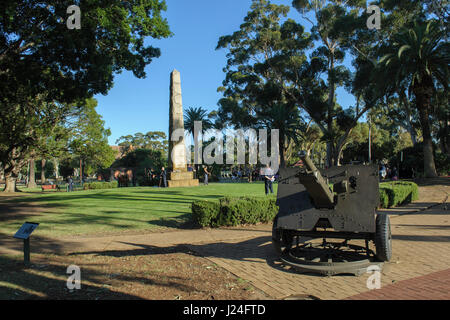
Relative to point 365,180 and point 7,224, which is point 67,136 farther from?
point 365,180

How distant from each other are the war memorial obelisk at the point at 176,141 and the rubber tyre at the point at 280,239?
17159mm

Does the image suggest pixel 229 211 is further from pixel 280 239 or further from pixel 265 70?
pixel 265 70

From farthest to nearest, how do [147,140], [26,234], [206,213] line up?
[147,140] → [206,213] → [26,234]

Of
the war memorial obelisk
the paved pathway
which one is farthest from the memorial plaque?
the war memorial obelisk

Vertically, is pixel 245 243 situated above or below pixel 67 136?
below

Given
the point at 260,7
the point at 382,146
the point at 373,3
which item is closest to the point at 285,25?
the point at 260,7

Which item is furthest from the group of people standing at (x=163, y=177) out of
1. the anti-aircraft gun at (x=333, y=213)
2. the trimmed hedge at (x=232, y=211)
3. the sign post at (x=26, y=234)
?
the anti-aircraft gun at (x=333, y=213)

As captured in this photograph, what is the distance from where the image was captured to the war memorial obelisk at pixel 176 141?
2308cm

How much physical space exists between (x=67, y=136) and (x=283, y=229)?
27533mm

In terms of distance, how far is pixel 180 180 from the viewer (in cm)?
2298

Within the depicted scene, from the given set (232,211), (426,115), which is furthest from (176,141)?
(426,115)

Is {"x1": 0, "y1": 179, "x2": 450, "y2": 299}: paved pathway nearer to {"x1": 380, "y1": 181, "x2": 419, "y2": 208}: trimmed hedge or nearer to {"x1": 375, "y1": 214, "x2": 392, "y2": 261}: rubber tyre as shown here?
{"x1": 375, "y1": 214, "x2": 392, "y2": 261}: rubber tyre

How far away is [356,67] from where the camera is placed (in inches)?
1398

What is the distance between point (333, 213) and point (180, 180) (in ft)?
60.1
